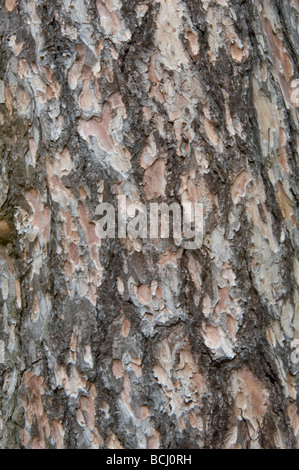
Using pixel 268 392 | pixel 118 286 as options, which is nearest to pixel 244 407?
pixel 268 392

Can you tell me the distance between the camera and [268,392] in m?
1.22

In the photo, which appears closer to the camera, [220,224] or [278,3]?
[220,224]

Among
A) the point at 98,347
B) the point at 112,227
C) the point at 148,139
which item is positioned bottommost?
the point at 98,347

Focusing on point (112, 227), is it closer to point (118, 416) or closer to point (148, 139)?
point (148, 139)

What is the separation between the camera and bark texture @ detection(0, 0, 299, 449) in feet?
3.93

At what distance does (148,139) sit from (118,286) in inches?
15.5

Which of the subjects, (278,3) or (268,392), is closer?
(268,392)

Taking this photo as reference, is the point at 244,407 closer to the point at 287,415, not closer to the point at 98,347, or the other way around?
the point at 287,415

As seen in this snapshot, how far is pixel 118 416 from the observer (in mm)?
1206

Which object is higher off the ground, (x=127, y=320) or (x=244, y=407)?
(x=127, y=320)

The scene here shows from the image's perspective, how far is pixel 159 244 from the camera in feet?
3.94

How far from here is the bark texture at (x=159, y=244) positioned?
1199mm

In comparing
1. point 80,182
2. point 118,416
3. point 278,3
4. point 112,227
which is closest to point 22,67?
point 80,182
